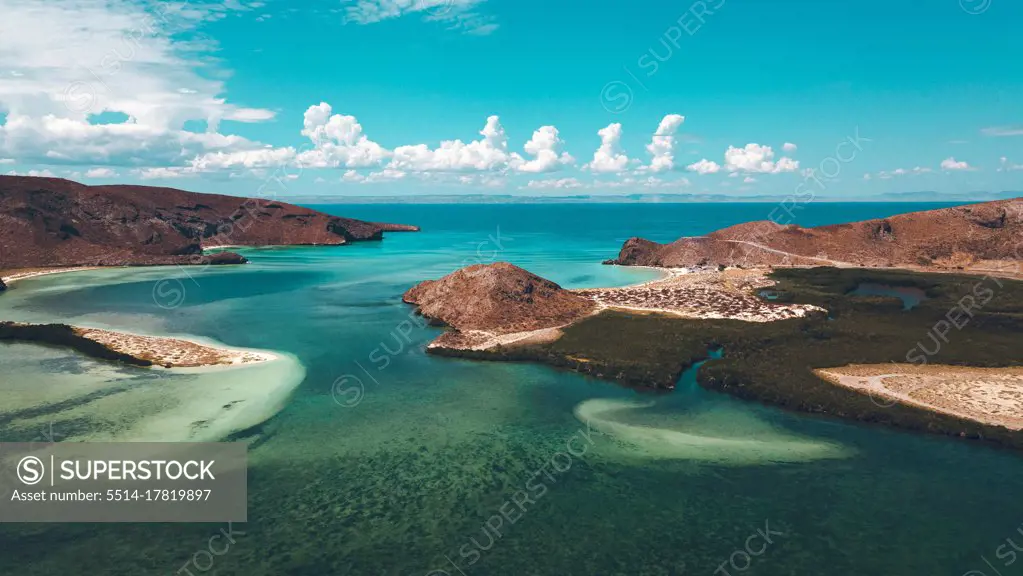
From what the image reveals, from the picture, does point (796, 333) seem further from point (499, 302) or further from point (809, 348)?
point (499, 302)

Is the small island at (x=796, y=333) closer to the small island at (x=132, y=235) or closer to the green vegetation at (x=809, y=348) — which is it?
the green vegetation at (x=809, y=348)

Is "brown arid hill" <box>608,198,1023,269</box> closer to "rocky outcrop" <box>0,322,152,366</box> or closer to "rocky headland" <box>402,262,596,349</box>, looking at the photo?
"rocky headland" <box>402,262,596,349</box>

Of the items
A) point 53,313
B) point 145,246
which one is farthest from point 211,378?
point 145,246

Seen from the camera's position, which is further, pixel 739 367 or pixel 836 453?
pixel 739 367

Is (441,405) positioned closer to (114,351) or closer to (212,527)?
(212,527)

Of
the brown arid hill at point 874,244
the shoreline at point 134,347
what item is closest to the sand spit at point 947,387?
the shoreline at point 134,347
